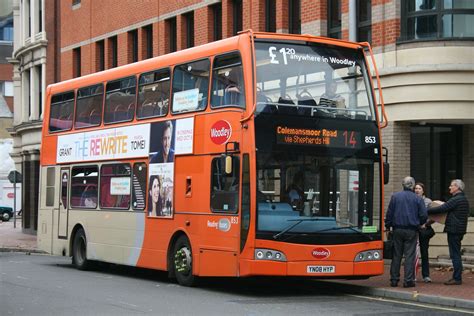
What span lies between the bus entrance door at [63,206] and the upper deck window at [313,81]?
803cm

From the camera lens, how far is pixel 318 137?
577 inches

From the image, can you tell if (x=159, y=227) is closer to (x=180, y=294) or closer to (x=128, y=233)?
(x=128, y=233)

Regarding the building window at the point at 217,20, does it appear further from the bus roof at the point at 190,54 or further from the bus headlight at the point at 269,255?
the bus headlight at the point at 269,255

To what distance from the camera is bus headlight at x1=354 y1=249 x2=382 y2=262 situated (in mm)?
14790

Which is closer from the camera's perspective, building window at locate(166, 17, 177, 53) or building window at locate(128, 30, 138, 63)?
building window at locate(166, 17, 177, 53)

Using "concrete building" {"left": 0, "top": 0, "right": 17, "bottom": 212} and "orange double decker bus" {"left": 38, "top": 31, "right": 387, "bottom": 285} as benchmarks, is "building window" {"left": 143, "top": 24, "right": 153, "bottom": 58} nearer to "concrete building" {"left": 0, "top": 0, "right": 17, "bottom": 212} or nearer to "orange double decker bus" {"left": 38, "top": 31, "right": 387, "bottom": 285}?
"orange double decker bus" {"left": 38, "top": 31, "right": 387, "bottom": 285}

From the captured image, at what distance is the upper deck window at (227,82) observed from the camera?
1466 centimetres

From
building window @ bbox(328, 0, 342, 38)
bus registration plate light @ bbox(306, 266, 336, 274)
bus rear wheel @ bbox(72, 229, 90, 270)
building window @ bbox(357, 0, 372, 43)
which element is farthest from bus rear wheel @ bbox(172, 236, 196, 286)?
building window @ bbox(328, 0, 342, 38)

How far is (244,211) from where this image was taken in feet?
46.8

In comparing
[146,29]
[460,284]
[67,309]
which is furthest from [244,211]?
[146,29]

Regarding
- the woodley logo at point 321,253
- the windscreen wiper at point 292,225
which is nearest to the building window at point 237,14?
the windscreen wiper at point 292,225

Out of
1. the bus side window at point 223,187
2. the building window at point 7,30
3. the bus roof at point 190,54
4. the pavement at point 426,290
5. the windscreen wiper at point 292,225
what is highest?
the building window at point 7,30

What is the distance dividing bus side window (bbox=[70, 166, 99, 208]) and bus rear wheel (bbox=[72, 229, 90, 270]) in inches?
27.0

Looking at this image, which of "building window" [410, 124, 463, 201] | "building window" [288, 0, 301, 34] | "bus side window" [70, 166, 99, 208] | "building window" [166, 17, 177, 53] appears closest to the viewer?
"bus side window" [70, 166, 99, 208]
